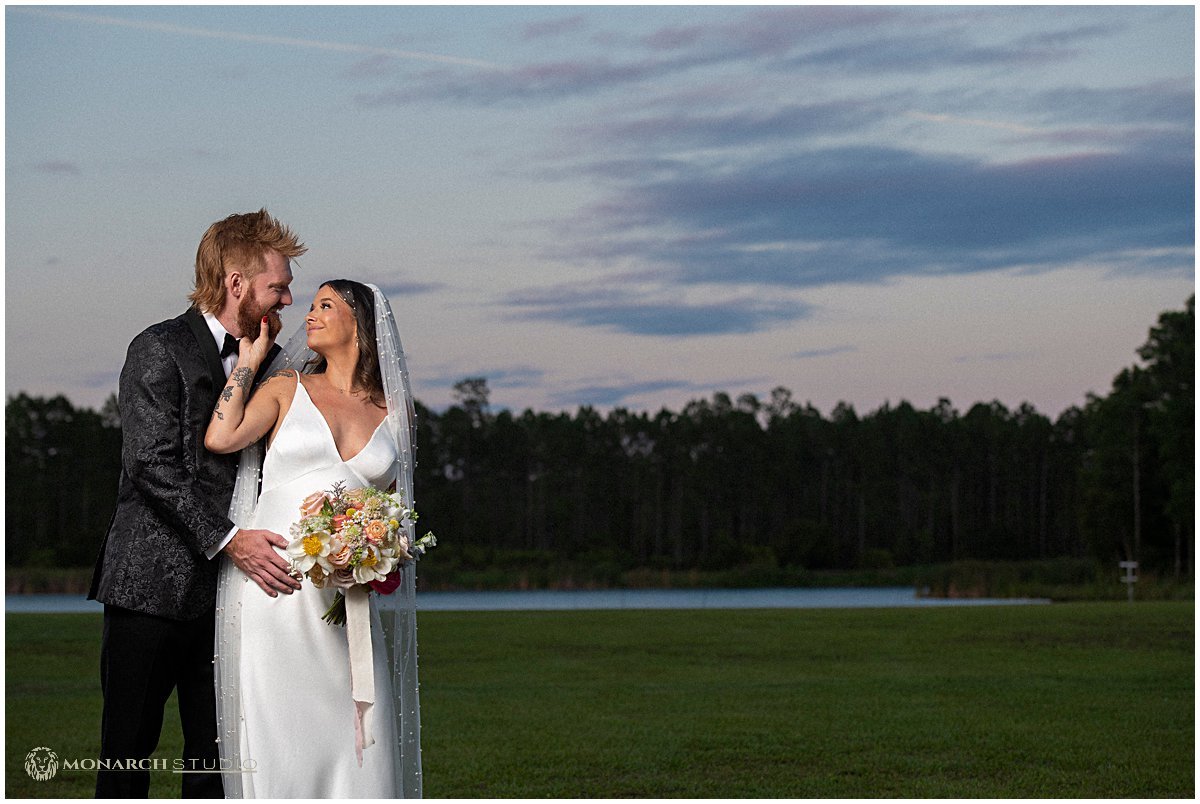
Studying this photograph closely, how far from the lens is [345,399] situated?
539 centimetres

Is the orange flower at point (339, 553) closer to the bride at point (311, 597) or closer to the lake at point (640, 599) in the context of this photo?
the bride at point (311, 597)

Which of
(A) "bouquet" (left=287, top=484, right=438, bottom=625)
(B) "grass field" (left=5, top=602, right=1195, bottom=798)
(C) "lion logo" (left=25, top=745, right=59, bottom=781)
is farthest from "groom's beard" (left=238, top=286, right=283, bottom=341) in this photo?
(B) "grass field" (left=5, top=602, right=1195, bottom=798)

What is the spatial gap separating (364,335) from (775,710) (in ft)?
30.9

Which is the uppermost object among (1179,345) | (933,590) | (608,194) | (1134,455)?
(608,194)

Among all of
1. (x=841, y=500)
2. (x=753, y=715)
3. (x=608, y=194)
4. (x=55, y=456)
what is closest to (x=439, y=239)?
(x=608, y=194)

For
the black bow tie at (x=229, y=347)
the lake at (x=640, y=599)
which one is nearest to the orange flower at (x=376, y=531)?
the black bow tie at (x=229, y=347)

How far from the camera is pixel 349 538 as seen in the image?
4.93 metres

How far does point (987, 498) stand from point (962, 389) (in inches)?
484

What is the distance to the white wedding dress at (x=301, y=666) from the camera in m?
5.23

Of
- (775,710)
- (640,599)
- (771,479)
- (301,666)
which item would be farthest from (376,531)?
(771,479)

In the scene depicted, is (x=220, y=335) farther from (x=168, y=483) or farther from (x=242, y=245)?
(x=168, y=483)

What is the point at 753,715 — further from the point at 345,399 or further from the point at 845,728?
the point at 345,399

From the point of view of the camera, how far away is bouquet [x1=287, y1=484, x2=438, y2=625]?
4926 millimetres

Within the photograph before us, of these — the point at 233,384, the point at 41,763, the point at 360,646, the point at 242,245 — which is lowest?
the point at 41,763
